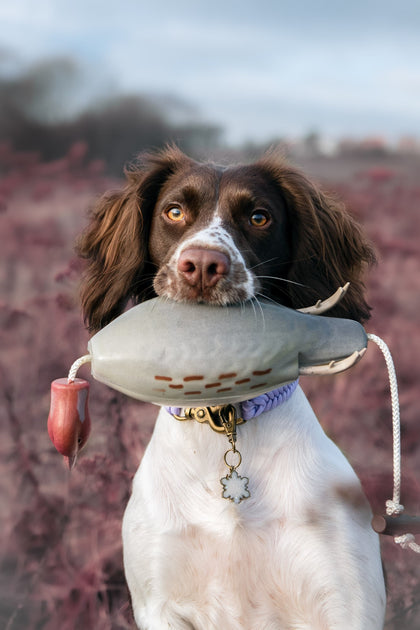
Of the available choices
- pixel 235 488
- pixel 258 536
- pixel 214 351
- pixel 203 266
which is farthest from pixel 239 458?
pixel 203 266

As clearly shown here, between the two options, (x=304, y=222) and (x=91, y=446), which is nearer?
(x=304, y=222)

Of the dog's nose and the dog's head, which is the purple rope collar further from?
the dog's nose

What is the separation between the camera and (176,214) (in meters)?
2.16

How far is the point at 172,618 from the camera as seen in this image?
7.09 ft

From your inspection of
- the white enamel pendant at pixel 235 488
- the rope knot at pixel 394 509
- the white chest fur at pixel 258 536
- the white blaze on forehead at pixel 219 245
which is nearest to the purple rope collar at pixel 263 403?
the white chest fur at pixel 258 536

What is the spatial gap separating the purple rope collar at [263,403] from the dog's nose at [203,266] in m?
0.34

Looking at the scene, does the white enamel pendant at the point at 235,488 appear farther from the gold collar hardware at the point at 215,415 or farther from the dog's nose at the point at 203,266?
the dog's nose at the point at 203,266

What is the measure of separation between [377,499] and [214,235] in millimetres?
851

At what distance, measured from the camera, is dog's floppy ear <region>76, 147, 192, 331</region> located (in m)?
2.24

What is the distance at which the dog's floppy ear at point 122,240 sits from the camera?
2242 mm

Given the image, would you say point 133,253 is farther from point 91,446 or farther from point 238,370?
point 91,446

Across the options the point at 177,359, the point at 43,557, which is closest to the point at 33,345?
the point at 43,557

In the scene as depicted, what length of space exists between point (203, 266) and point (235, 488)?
0.56 metres

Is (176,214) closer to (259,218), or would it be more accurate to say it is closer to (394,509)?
(259,218)
